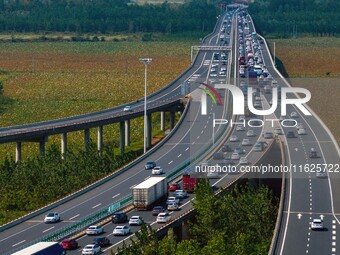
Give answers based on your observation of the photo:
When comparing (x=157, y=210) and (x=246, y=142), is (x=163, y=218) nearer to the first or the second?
(x=157, y=210)

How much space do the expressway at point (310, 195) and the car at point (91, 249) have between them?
25.5 ft

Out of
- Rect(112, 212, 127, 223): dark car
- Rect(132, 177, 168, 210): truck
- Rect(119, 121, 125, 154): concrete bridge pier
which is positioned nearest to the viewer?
Rect(112, 212, 127, 223): dark car

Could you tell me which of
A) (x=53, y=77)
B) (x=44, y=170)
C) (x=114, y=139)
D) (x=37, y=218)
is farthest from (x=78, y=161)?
(x=53, y=77)

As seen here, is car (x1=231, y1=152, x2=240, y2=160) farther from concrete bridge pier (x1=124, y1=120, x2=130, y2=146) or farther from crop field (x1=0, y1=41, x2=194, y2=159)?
concrete bridge pier (x1=124, y1=120, x2=130, y2=146)

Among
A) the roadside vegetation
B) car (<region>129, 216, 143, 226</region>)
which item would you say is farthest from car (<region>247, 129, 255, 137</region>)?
car (<region>129, 216, 143, 226</region>)

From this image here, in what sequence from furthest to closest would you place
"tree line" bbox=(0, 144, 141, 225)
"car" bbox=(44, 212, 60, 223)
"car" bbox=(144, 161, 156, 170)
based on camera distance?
"car" bbox=(144, 161, 156, 170) → "tree line" bbox=(0, 144, 141, 225) → "car" bbox=(44, 212, 60, 223)

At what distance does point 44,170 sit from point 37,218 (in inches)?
512

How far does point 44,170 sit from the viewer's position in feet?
260

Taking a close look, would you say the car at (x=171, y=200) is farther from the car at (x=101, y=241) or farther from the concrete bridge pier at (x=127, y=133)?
the concrete bridge pier at (x=127, y=133)

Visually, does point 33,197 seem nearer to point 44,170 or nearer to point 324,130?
point 44,170

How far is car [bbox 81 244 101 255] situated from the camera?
55.5 meters

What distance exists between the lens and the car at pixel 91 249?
55500mm

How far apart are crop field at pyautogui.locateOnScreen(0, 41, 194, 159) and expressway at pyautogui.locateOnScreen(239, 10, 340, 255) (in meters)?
22.3

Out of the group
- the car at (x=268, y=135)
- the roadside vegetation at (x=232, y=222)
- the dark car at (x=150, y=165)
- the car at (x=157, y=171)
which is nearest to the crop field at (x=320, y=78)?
the car at (x=268, y=135)
